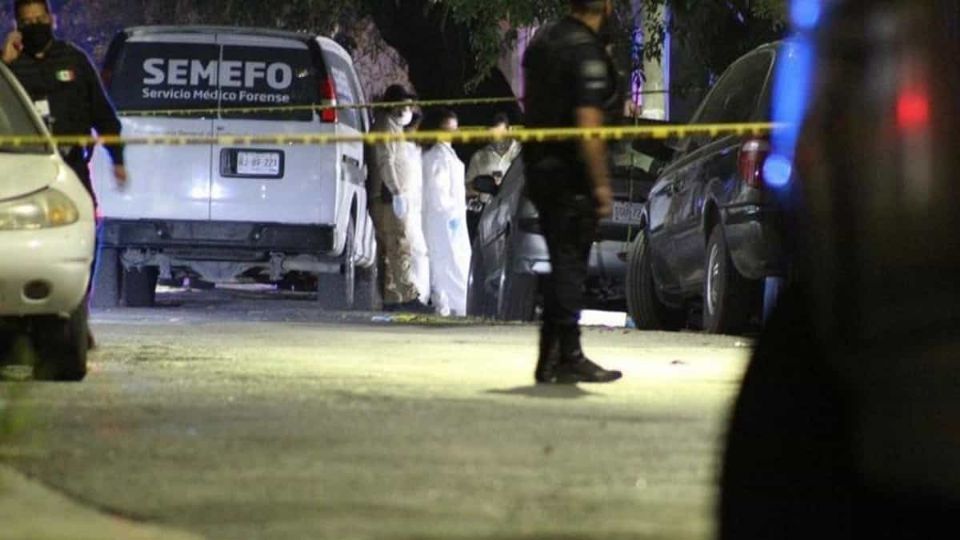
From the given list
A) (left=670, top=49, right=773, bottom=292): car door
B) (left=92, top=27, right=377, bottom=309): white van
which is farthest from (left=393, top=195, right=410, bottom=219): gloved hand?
(left=670, top=49, right=773, bottom=292): car door

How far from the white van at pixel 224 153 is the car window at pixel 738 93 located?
3946 millimetres

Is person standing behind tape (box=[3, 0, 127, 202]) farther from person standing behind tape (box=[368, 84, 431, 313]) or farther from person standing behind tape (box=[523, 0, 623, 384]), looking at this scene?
person standing behind tape (box=[368, 84, 431, 313])

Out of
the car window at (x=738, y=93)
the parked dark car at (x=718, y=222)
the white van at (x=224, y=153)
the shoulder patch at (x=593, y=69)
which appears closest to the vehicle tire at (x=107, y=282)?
the white van at (x=224, y=153)

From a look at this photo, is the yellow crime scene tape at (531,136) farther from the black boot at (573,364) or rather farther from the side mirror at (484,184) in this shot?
the side mirror at (484,184)

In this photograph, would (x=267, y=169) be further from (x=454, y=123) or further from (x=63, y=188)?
(x=63, y=188)

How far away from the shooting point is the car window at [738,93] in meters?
12.4

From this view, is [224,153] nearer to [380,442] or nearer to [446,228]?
[446,228]

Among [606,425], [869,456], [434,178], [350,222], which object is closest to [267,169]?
[350,222]

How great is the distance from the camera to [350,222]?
17500 millimetres

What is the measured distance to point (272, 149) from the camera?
1638 centimetres

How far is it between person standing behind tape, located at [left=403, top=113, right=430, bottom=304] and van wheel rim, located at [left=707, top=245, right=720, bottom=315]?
253 inches

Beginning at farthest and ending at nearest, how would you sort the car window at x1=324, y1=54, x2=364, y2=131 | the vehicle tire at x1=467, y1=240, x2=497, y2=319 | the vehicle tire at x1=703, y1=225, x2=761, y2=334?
the vehicle tire at x1=467, y1=240, x2=497, y2=319 → the car window at x1=324, y1=54, x2=364, y2=131 → the vehicle tire at x1=703, y1=225, x2=761, y2=334

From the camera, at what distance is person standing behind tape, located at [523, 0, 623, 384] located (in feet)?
28.8

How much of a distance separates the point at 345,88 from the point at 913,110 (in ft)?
46.4
